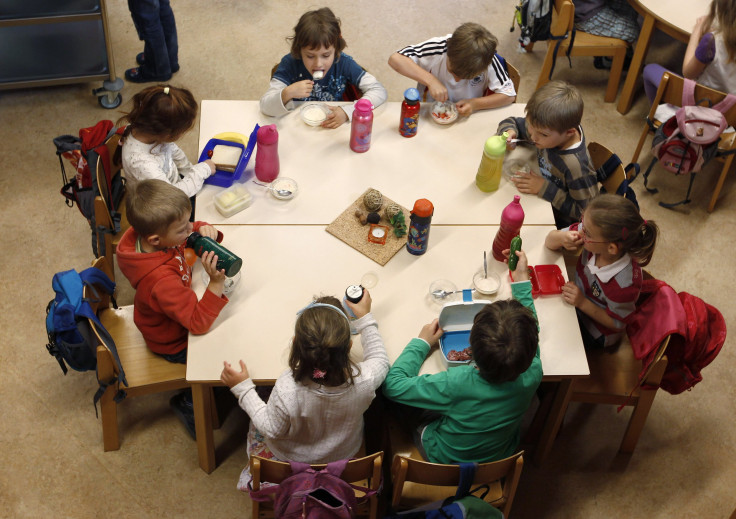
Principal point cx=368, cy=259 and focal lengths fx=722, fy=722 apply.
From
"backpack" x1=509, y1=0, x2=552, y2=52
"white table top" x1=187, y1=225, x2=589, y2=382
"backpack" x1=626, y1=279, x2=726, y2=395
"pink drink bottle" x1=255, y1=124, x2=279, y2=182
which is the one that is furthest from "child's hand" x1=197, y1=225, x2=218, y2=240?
"backpack" x1=509, y1=0, x2=552, y2=52

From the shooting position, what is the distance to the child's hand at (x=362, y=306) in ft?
7.52

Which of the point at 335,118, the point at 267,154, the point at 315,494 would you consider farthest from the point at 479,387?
the point at 335,118

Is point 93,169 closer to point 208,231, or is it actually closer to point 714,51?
point 208,231

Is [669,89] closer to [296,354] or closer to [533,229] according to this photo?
[533,229]

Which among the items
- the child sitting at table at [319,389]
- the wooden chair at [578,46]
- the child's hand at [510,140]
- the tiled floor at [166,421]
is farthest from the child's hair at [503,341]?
the wooden chair at [578,46]

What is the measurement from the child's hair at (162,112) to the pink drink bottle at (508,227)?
3.91 ft

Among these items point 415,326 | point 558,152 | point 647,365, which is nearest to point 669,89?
point 558,152

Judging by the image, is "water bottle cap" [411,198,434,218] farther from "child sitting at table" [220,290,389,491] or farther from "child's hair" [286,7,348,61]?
"child's hair" [286,7,348,61]

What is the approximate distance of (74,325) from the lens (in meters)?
2.25

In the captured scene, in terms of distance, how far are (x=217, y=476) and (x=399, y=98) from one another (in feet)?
7.95

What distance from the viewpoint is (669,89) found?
3.48m

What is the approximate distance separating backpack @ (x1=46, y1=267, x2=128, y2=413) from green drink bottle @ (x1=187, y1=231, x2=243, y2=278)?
37 centimetres

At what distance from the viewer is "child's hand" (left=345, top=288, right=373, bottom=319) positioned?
7.52ft

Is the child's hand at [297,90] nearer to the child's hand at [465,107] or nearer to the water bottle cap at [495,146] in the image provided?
the child's hand at [465,107]
